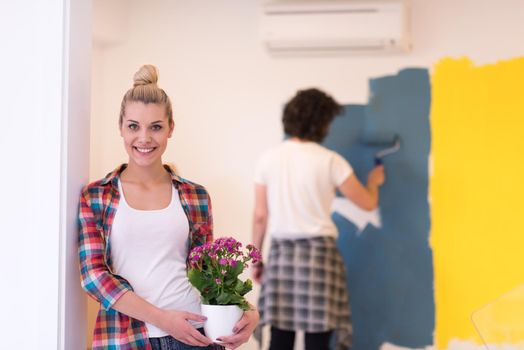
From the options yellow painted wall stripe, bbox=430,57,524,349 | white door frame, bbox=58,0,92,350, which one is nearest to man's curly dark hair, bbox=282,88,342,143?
yellow painted wall stripe, bbox=430,57,524,349

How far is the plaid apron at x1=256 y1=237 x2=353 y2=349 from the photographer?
2.72 meters

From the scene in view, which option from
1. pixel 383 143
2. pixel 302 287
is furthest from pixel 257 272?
pixel 383 143

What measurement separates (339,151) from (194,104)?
0.70 m

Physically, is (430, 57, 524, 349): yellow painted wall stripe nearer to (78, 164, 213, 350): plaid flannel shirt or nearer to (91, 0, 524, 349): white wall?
(91, 0, 524, 349): white wall

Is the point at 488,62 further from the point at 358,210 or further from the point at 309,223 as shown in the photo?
the point at 309,223

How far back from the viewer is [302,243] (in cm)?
275

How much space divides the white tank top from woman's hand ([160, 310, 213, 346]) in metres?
0.04

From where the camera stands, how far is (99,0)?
316 cm

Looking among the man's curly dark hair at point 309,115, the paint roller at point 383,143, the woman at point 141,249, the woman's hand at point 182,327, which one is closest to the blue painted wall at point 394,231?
the paint roller at point 383,143

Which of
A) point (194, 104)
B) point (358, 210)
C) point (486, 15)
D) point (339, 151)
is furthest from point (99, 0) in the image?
point (486, 15)

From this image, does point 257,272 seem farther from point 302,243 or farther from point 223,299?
point 223,299

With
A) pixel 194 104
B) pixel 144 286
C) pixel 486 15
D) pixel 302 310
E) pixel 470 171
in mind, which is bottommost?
pixel 302 310

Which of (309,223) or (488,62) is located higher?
(488,62)

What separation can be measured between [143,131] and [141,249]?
0.23 meters
